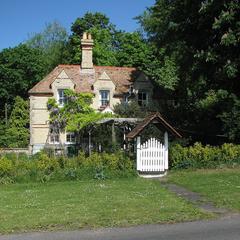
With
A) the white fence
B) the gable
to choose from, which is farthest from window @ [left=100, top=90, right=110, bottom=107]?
the white fence

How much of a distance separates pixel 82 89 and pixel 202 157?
25.4 metres

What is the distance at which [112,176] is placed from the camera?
23.2 meters

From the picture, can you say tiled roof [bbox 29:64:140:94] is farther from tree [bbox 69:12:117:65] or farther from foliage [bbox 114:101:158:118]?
tree [bbox 69:12:117:65]

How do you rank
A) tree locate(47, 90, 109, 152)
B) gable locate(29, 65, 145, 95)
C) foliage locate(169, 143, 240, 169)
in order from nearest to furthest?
foliage locate(169, 143, 240, 169), tree locate(47, 90, 109, 152), gable locate(29, 65, 145, 95)

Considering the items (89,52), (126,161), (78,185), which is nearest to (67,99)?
(89,52)

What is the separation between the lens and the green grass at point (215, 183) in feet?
51.2

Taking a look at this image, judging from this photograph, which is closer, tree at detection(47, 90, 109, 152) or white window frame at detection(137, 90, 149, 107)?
tree at detection(47, 90, 109, 152)

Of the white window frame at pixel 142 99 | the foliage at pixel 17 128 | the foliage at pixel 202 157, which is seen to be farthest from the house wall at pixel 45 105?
the foliage at pixel 202 157

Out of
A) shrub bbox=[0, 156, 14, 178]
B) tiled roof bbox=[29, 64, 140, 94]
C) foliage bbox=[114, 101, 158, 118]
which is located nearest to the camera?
shrub bbox=[0, 156, 14, 178]

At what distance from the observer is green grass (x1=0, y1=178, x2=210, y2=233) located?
484 inches

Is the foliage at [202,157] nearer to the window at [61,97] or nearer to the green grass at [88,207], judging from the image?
the green grass at [88,207]

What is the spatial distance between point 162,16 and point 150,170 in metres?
20.0

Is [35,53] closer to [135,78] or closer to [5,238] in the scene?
[135,78]

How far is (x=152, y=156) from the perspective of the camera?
966 inches
